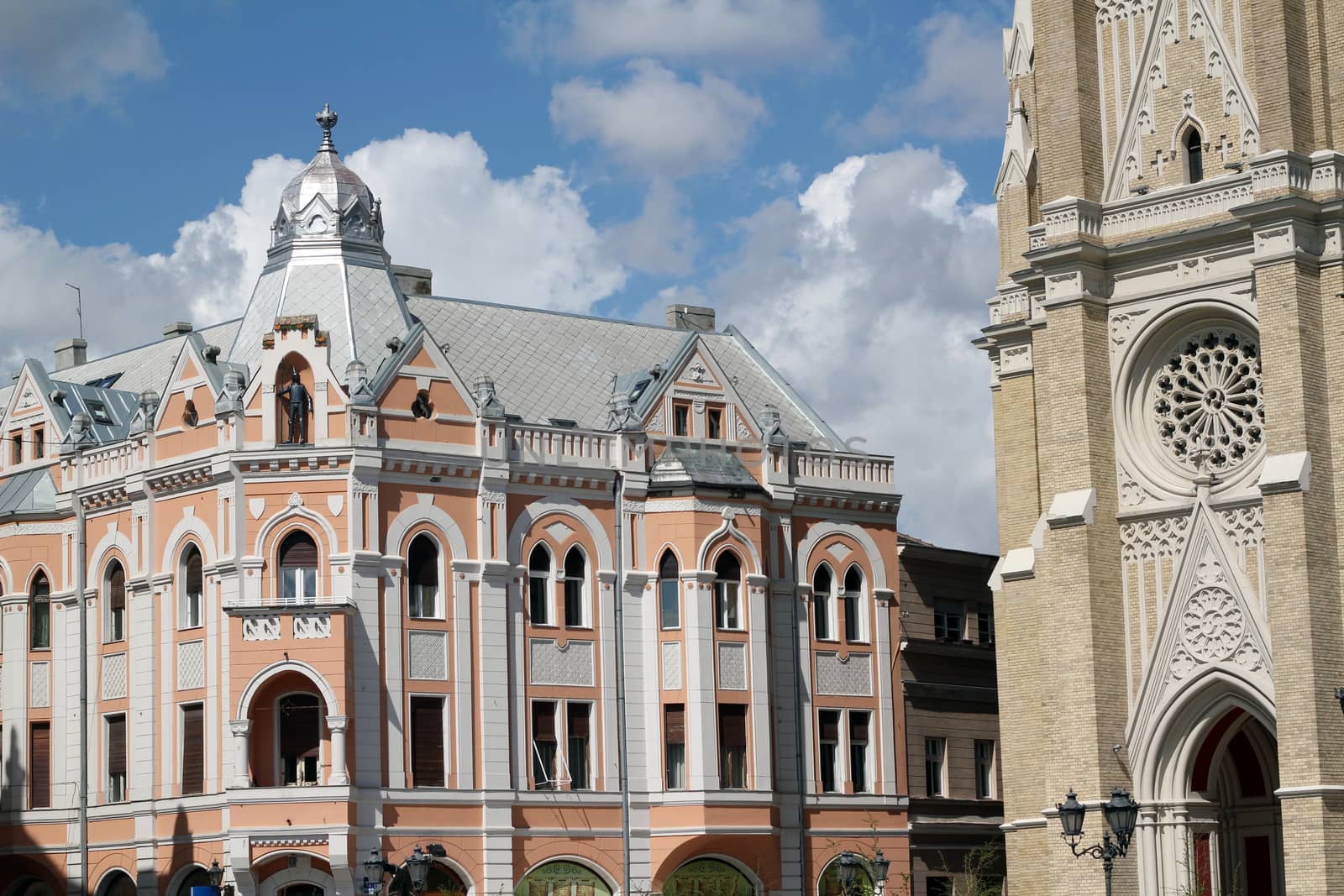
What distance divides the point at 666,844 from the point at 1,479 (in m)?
22.4

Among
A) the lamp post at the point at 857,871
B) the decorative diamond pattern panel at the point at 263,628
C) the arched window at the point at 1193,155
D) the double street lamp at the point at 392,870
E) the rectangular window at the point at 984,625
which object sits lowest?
the lamp post at the point at 857,871

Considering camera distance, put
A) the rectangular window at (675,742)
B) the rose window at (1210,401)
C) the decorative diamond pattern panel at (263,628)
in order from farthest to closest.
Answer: the rectangular window at (675,742) < the decorative diamond pattern panel at (263,628) < the rose window at (1210,401)

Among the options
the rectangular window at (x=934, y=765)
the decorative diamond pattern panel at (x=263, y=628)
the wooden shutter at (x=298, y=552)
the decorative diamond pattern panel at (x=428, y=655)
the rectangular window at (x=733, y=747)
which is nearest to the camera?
the decorative diamond pattern panel at (x=263, y=628)

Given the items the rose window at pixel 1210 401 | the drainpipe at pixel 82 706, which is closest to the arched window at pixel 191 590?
the drainpipe at pixel 82 706

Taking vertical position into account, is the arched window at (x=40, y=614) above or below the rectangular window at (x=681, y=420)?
below

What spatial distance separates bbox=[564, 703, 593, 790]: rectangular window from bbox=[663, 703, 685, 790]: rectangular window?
6.67ft

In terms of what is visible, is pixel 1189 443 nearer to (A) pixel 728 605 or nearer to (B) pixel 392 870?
(A) pixel 728 605

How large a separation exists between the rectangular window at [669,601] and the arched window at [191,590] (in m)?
11.8

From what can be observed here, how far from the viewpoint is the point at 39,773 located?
6894cm

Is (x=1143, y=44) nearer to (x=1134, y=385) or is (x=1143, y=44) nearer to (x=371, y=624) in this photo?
(x=1134, y=385)

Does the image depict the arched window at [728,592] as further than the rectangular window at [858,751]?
No

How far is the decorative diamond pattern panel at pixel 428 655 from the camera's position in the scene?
6391 centimetres

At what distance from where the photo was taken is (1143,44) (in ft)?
182

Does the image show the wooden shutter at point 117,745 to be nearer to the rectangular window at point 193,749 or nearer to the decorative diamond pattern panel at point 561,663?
the rectangular window at point 193,749
